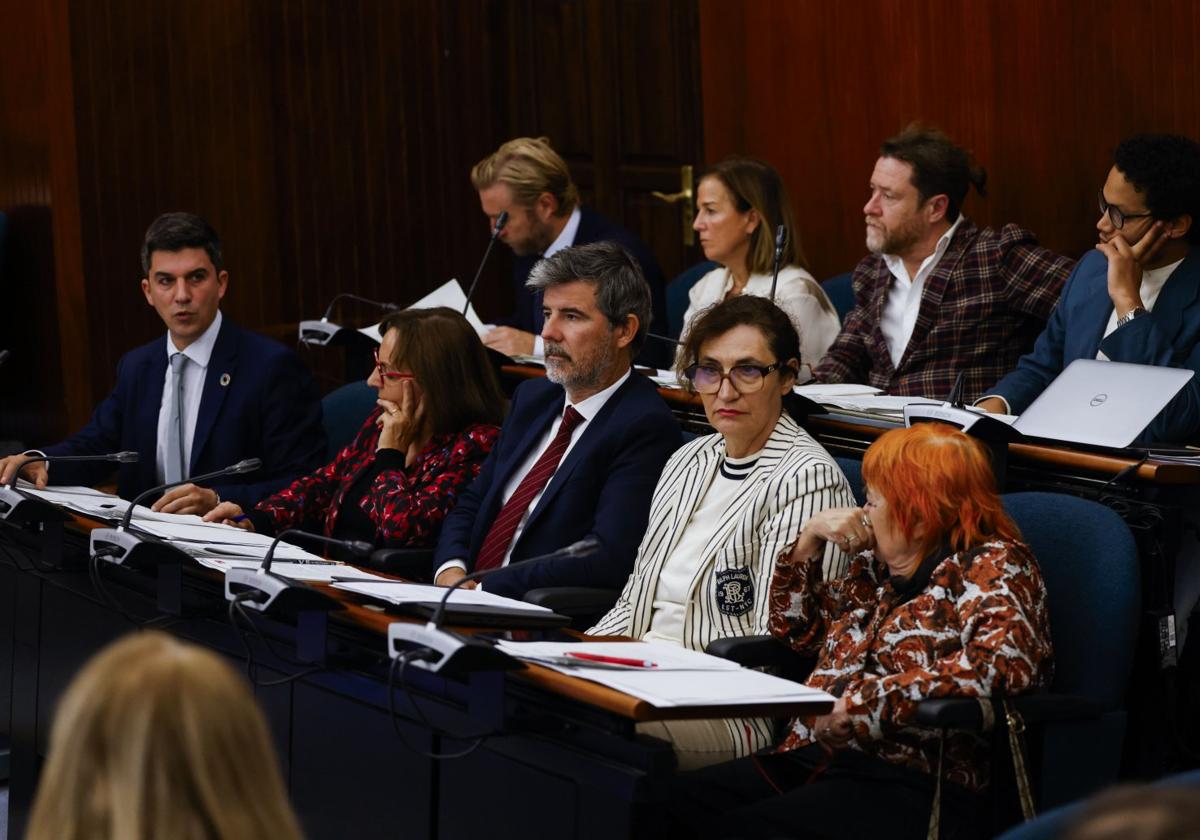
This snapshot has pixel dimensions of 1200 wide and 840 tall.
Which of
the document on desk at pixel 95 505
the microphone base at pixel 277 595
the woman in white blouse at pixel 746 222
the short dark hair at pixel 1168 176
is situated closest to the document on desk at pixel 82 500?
the document on desk at pixel 95 505

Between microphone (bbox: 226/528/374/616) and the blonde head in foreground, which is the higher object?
the blonde head in foreground

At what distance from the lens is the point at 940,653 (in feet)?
7.26

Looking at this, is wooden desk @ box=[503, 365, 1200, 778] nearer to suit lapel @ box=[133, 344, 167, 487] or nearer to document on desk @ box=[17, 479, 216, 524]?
document on desk @ box=[17, 479, 216, 524]

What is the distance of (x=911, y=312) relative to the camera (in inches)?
155

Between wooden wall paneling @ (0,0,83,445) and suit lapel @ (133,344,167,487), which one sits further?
wooden wall paneling @ (0,0,83,445)

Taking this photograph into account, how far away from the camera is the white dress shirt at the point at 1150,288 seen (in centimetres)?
323

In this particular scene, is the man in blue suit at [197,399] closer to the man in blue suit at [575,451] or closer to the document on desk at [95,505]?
the document on desk at [95,505]

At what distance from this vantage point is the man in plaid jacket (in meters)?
3.79

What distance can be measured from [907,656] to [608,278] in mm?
1233

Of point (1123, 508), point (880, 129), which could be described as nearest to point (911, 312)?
point (880, 129)

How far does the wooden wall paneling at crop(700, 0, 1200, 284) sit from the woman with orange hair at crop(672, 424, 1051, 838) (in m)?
2.01

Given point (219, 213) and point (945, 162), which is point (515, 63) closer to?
point (219, 213)

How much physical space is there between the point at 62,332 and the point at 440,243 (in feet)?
4.63

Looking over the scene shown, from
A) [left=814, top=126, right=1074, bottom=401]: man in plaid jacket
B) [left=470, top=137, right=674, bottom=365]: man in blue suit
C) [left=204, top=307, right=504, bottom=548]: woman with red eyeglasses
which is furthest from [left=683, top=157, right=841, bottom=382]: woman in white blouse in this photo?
[left=204, top=307, right=504, bottom=548]: woman with red eyeglasses
